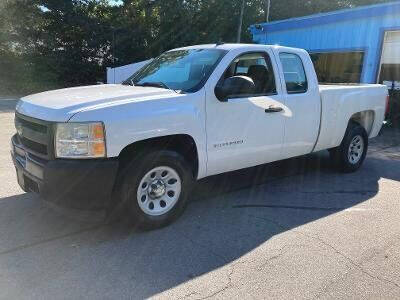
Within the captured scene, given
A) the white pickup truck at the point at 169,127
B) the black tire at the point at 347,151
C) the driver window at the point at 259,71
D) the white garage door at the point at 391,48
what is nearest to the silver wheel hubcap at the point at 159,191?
the white pickup truck at the point at 169,127

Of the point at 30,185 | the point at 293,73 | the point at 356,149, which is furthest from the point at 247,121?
the point at 356,149

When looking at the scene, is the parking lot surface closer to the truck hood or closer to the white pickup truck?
the white pickup truck

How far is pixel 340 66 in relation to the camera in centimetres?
1484

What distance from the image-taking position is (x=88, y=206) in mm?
3848

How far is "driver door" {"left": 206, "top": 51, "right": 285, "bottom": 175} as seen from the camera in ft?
15.1

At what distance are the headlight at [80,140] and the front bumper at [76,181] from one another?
0.22ft

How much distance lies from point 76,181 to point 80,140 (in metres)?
0.36

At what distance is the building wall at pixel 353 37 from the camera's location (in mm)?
13078

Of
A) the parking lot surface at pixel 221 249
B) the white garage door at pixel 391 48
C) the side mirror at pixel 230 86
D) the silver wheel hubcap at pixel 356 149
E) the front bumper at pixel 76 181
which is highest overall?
the white garage door at pixel 391 48

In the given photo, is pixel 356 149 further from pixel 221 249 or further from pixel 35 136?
pixel 35 136

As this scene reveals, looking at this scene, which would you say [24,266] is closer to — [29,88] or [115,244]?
[115,244]

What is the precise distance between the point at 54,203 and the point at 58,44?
22491 mm

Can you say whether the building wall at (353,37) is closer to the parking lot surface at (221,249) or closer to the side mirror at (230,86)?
the parking lot surface at (221,249)

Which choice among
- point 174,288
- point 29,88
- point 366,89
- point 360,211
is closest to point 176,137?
point 174,288
